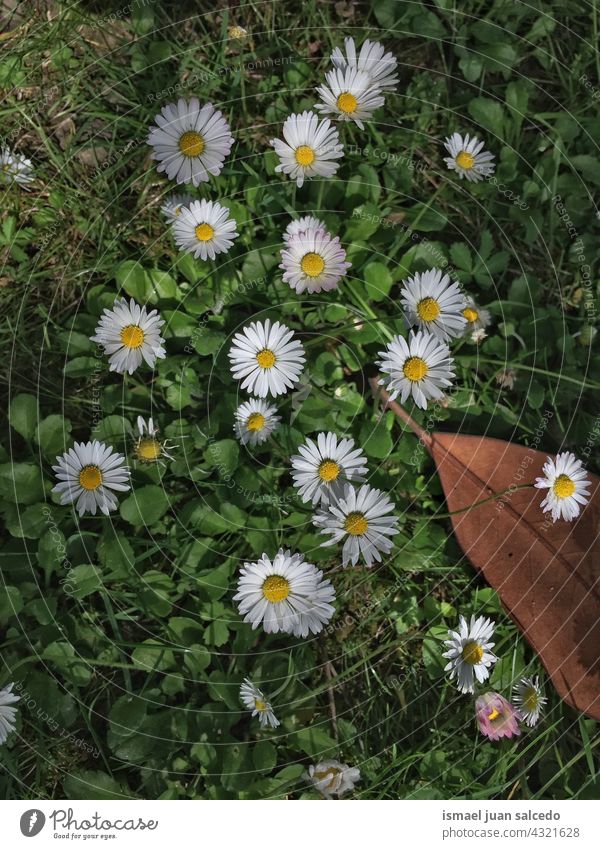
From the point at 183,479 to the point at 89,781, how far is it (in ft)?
1.34

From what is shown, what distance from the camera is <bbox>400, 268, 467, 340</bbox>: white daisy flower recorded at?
902 mm

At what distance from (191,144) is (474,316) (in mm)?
451

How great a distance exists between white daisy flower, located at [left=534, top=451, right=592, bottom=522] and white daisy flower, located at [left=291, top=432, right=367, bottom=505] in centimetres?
26

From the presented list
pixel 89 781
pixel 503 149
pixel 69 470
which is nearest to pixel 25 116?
pixel 69 470

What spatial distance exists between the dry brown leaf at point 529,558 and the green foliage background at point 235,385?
29 mm

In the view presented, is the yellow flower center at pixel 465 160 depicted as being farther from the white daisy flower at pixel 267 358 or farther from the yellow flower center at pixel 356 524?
the yellow flower center at pixel 356 524

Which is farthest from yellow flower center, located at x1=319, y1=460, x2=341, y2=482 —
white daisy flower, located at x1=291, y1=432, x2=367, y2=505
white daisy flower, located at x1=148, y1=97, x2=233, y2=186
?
white daisy flower, located at x1=148, y1=97, x2=233, y2=186

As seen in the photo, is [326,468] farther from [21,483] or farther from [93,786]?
[93,786]

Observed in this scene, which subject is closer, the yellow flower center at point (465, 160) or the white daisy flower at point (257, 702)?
the white daisy flower at point (257, 702)

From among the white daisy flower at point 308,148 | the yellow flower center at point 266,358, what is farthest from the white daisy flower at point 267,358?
the white daisy flower at point 308,148

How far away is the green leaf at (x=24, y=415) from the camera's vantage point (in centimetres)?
90

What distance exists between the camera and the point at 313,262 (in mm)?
891

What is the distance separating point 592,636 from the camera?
2.98ft

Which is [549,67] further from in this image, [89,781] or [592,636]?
[89,781]
